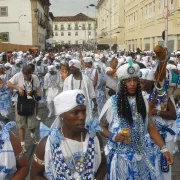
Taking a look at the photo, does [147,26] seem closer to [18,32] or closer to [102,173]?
[18,32]

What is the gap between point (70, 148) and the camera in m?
2.71

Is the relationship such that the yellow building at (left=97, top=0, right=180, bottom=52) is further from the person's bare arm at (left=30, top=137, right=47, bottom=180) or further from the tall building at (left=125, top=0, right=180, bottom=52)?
the person's bare arm at (left=30, top=137, right=47, bottom=180)


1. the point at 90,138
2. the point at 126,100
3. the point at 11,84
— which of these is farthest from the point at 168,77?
the point at 11,84

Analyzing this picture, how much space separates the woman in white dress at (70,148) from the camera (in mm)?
2691

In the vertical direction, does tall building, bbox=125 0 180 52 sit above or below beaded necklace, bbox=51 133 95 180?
above

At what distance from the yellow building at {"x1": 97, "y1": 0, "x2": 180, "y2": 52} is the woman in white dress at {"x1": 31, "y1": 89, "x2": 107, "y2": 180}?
25214 millimetres

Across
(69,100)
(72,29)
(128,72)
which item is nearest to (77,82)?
(128,72)

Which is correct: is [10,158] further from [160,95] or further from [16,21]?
[16,21]

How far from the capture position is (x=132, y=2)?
50.0 metres

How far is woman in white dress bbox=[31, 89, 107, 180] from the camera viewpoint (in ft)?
8.83

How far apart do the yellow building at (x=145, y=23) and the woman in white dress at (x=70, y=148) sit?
82.7ft

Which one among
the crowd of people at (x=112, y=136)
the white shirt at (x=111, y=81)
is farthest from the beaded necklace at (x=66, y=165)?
the white shirt at (x=111, y=81)

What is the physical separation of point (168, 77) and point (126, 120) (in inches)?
45.4

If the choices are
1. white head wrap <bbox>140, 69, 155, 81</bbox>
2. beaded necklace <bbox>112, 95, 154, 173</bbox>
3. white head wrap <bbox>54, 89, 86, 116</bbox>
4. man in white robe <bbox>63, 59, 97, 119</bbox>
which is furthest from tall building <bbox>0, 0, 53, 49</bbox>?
white head wrap <bbox>54, 89, 86, 116</bbox>
